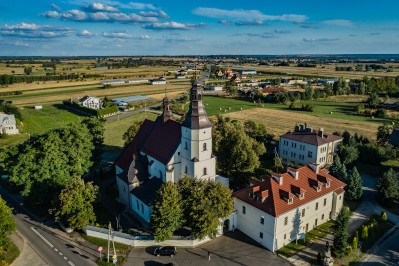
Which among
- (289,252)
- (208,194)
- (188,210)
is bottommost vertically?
(289,252)

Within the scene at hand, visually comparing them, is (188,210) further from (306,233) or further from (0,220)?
(0,220)

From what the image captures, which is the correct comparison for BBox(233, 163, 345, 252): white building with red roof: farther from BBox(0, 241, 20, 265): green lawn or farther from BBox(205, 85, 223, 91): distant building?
BBox(205, 85, 223, 91): distant building

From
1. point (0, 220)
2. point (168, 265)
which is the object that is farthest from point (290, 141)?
point (0, 220)

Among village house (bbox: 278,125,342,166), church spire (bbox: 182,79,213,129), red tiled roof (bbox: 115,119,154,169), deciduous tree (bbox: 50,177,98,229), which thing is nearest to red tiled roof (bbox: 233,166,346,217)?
church spire (bbox: 182,79,213,129)

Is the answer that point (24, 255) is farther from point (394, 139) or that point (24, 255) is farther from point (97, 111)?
point (97, 111)

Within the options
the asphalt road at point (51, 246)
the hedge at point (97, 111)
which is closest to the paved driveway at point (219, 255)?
the asphalt road at point (51, 246)

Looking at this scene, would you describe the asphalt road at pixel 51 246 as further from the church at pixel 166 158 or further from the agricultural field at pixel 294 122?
the agricultural field at pixel 294 122
